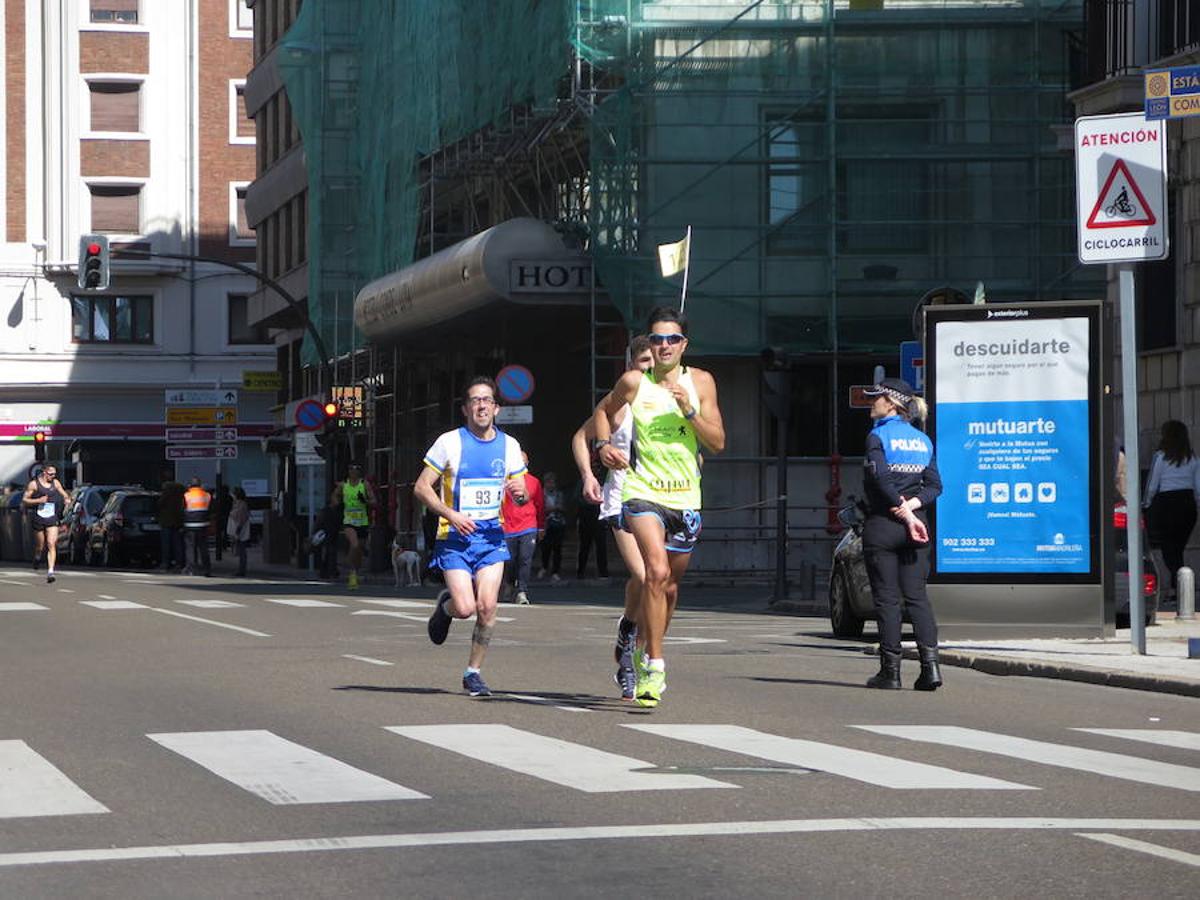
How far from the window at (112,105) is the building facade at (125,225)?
0.03 m

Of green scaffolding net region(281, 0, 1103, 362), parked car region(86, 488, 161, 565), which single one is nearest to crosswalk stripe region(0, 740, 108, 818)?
green scaffolding net region(281, 0, 1103, 362)

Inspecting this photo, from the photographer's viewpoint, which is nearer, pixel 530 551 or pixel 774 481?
pixel 530 551

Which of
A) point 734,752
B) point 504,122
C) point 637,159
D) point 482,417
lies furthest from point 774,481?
point 734,752

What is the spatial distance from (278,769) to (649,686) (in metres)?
3.02

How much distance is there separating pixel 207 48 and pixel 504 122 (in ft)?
132

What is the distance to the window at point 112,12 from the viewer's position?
250 ft

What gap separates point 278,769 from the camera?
981 centimetres

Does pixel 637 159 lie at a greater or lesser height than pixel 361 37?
lesser

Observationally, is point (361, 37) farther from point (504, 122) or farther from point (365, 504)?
point (365, 504)

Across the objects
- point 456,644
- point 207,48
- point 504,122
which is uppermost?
point 207,48

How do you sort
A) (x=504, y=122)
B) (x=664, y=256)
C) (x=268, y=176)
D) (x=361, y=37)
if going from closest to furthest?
(x=664, y=256), (x=504, y=122), (x=361, y=37), (x=268, y=176)

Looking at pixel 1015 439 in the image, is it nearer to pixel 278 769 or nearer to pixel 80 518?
pixel 278 769

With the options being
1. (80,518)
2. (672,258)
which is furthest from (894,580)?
(80,518)

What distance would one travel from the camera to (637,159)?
3531 cm
